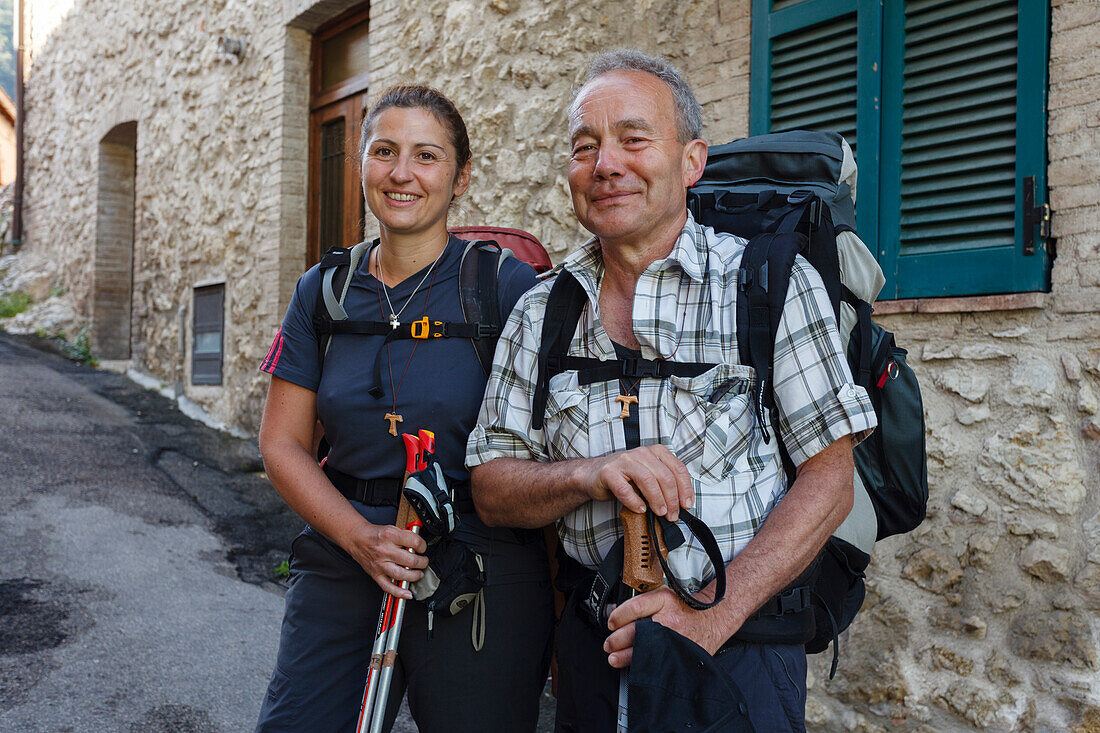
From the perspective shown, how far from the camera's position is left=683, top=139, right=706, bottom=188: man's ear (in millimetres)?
1843

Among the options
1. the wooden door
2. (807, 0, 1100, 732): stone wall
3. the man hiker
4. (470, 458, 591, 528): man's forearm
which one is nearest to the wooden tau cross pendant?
the man hiker

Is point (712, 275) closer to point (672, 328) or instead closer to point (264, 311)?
point (672, 328)

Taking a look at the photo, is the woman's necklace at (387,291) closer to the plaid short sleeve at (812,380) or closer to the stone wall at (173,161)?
the plaid short sleeve at (812,380)

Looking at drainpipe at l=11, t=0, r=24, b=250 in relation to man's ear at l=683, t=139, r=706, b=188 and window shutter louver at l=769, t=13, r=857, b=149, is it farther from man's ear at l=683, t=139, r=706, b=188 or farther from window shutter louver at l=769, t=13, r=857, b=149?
man's ear at l=683, t=139, r=706, b=188

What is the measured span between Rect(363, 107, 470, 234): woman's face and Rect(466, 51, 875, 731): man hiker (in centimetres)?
38

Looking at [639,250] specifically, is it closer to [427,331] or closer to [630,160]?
[630,160]

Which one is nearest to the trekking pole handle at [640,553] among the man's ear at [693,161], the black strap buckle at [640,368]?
the black strap buckle at [640,368]

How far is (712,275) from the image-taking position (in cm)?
169

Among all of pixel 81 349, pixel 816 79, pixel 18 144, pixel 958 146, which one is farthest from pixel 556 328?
pixel 18 144

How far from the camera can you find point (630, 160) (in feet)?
5.78

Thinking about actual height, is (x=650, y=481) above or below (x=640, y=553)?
above

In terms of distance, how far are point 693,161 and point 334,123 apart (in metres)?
6.00

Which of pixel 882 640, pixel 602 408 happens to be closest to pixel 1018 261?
pixel 882 640

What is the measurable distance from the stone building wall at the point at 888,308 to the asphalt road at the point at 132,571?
1.15 meters
